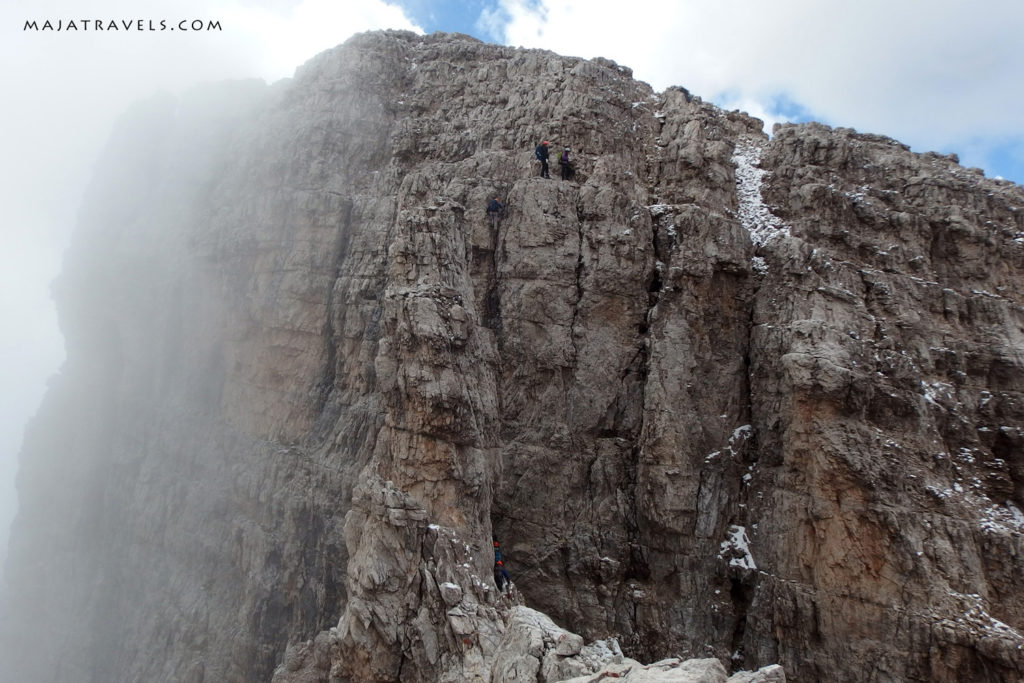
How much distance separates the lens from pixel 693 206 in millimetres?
22641

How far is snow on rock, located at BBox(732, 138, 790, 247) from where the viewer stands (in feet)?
74.0

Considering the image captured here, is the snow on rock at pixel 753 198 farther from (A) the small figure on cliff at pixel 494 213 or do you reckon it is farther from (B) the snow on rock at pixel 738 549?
(B) the snow on rock at pixel 738 549

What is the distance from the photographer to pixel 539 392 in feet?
70.3

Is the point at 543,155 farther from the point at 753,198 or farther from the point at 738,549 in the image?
the point at 738,549

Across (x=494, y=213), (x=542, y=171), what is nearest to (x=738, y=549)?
(x=494, y=213)

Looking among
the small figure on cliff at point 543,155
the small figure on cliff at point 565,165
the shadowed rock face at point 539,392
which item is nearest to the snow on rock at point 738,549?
the shadowed rock face at point 539,392

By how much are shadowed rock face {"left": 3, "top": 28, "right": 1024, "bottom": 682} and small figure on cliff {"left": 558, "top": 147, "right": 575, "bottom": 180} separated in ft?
1.44

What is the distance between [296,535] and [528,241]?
13050mm

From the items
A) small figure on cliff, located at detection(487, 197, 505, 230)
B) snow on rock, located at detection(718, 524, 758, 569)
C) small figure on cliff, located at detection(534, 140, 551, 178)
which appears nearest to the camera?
snow on rock, located at detection(718, 524, 758, 569)

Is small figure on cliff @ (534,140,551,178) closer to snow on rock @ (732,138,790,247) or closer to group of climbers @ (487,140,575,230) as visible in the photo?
group of climbers @ (487,140,575,230)

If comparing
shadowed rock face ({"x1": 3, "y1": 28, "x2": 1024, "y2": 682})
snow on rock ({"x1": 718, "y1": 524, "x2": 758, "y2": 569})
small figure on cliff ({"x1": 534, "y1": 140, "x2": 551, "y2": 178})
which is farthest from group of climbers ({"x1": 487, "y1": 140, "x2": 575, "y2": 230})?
snow on rock ({"x1": 718, "y1": 524, "x2": 758, "y2": 569})

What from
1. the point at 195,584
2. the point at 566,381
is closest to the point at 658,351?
the point at 566,381

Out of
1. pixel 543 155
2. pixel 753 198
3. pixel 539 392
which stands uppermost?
pixel 543 155

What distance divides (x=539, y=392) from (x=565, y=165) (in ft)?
28.4
